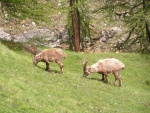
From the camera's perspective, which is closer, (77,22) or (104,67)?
(104,67)

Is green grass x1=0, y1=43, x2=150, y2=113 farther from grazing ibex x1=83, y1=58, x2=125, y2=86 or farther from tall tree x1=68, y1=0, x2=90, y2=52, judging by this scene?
tall tree x1=68, y1=0, x2=90, y2=52

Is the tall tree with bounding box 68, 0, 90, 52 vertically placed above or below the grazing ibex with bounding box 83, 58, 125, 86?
above

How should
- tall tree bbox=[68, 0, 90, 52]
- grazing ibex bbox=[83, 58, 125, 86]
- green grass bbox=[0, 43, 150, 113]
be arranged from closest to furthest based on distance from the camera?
1. green grass bbox=[0, 43, 150, 113]
2. grazing ibex bbox=[83, 58, 125, 86]
3. tall tree bbox=[68, 0, 90, 52]

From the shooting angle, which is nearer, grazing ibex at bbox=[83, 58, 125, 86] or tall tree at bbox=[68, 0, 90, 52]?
grazing ibex at bbox=[83, 58, 125, 86]

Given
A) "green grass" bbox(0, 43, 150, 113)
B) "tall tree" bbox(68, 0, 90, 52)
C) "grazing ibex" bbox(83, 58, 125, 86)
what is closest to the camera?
"green grass" bbox(0, 43, 150, 113)

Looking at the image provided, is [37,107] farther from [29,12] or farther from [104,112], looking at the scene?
[29,12]

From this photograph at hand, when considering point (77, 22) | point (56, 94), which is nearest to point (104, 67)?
point (56, 94)

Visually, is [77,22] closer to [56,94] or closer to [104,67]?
[104,67]

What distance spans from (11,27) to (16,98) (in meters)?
58.7

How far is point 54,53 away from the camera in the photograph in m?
24.5

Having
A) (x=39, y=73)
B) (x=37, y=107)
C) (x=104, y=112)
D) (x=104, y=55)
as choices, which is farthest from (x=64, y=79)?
(x=104, y=55)

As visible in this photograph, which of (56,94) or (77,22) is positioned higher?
(77,22)

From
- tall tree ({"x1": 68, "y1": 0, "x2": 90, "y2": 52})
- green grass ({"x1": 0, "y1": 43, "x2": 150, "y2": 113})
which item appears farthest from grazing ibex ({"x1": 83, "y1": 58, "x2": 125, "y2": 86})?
tall tree ({"x1": 68, "y1": 0, "x2": 90, "y2": 52})

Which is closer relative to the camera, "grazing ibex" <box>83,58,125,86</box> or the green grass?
the green grass
